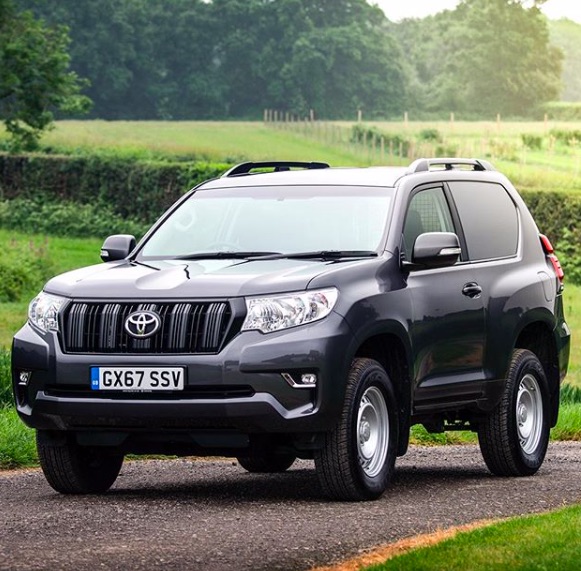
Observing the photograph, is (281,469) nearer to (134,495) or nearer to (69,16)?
(134,495)

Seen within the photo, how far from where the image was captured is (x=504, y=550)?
7492mm

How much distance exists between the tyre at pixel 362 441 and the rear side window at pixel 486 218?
5.90 ft

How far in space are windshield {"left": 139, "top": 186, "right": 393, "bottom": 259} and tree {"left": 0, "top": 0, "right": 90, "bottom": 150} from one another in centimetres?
3079

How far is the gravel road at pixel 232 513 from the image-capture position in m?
7.55

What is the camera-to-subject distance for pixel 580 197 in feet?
133

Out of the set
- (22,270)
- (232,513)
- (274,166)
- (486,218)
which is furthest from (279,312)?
(22,270)

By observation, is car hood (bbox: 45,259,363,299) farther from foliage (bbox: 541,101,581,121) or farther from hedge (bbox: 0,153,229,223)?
foliage (bbox: 541,101,581,121)

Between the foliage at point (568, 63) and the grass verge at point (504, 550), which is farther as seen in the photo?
the foliage at point (568, 63)

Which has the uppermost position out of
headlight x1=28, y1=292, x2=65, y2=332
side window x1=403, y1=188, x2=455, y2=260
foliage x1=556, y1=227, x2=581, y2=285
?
side window x1=403, y1=188, x2=455, y2=260

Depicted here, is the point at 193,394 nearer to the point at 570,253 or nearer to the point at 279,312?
the point at 279,312

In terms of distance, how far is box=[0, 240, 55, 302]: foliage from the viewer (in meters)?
37.4

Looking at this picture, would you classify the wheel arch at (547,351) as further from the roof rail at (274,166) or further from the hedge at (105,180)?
the hedge at (105,180)

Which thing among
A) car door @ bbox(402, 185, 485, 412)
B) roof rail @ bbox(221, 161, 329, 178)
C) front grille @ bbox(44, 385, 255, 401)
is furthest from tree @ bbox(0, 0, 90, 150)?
front grille @ bbox(44, 385, 255, 401)

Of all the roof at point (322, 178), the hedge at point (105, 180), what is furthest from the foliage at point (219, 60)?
the roof at point (322, 178)
